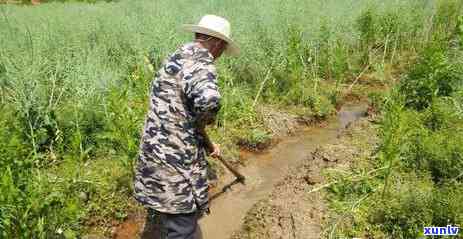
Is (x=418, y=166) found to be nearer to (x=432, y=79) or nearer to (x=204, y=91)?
(x=432, y=79)

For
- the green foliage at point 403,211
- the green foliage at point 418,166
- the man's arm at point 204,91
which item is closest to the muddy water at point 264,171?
the green foliage at point 418,166

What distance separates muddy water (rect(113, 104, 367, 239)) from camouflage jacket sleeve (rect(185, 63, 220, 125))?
181cm

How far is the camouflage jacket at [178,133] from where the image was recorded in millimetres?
2723

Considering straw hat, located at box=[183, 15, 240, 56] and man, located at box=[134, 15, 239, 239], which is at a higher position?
straw hat, located at box=[183, 15, 240, 56]

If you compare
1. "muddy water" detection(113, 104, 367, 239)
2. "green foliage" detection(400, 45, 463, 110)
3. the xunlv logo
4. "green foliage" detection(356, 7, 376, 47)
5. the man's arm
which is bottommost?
"muddy water" detection(113, 104, 367, 239)

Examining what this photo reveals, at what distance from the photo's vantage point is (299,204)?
4125mm

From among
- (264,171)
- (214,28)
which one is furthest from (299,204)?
(214,28)

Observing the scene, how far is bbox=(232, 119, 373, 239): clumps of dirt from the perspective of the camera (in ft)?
12.5

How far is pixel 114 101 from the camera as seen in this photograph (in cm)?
398

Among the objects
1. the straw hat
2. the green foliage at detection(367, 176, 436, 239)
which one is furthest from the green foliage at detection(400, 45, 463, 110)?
the straw hat

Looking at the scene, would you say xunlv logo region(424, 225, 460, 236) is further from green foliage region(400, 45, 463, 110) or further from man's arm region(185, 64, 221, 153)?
green foliage region(400, 45, 463, 110)

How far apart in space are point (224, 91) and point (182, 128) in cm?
290

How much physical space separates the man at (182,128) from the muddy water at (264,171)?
1219mm

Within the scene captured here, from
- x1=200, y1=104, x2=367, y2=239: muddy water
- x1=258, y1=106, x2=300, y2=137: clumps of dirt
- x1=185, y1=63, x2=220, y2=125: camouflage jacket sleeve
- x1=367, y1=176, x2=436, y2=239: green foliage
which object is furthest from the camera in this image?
x1=258, y1=106, x2=300, y2=137: clumps of dirt
